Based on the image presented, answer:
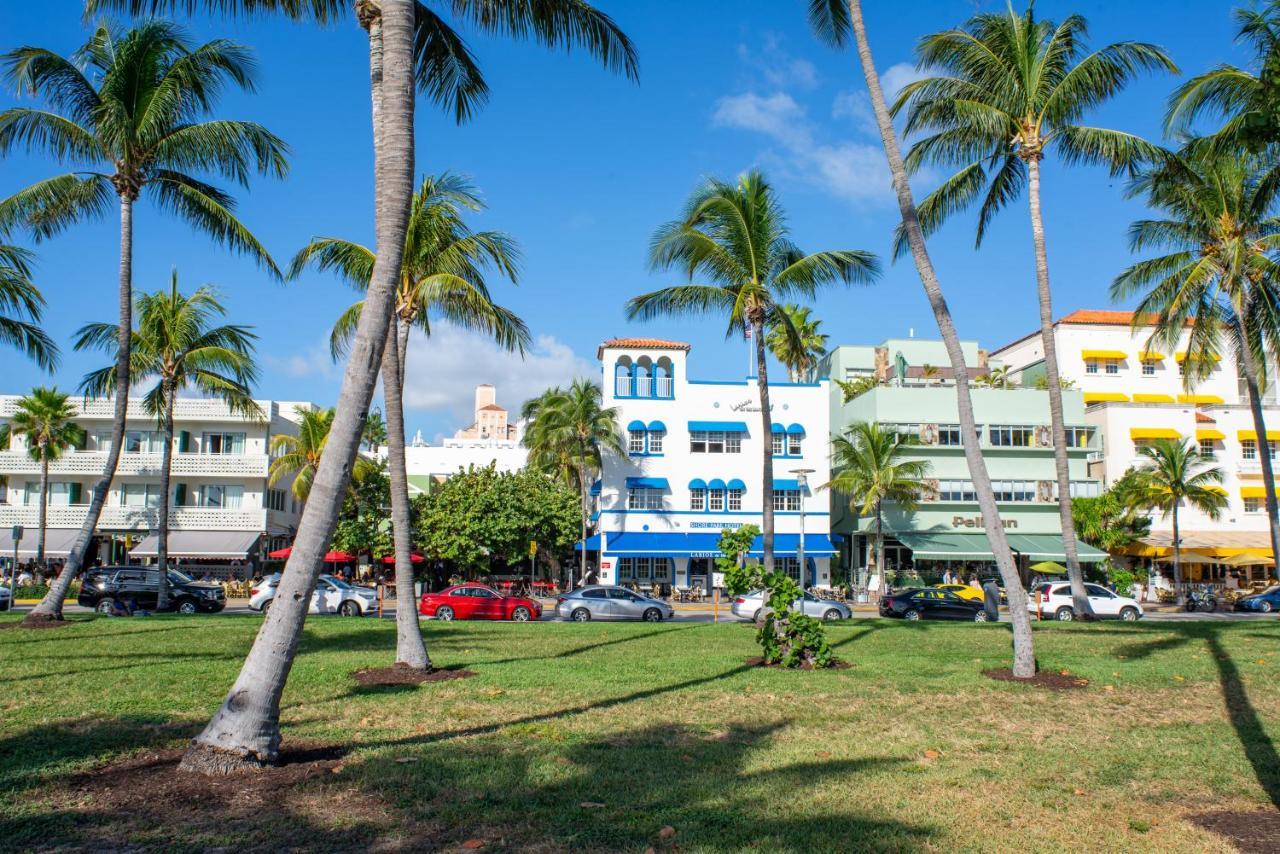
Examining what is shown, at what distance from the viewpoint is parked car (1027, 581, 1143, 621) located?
32.1 meters

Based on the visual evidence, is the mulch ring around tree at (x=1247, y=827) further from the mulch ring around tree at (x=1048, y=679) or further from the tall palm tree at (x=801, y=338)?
the tall palm tree at (x=801, y=338)

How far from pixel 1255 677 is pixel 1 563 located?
5418 centimetres

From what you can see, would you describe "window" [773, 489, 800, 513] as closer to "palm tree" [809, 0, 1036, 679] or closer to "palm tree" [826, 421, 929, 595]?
"palm tree" [826, 421, 929, 595]

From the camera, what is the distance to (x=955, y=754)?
9.30 meters

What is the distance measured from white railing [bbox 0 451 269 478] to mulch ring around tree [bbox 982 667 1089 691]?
46.1 m

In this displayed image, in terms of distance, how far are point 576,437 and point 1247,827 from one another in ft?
142

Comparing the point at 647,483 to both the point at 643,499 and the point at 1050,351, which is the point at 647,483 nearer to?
the point at 643,499

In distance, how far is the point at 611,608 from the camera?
3041 cm

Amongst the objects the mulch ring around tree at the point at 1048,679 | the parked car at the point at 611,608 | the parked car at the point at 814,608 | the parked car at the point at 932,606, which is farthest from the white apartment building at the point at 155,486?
the mulch ring around tree at the point at 1048,679

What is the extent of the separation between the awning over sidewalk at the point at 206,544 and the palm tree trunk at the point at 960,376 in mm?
42894

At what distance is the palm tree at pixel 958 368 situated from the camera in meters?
14.3

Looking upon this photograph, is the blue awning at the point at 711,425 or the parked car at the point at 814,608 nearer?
the parked car at the point at 814,608

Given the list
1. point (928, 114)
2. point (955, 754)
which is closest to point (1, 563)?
point (928, 114)

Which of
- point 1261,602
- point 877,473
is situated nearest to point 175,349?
point 877,473
